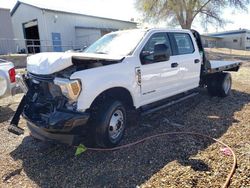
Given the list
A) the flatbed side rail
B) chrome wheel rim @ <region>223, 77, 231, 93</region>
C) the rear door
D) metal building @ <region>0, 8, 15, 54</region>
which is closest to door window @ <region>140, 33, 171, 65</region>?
the rear door

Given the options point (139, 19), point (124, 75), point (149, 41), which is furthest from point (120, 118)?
point (139, 19)

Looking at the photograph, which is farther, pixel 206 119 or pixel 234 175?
pixel 206 119

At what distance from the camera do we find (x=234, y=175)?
11.1 ft

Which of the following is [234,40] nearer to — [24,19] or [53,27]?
[53,27]

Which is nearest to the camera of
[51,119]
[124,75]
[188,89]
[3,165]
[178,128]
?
[51,119]

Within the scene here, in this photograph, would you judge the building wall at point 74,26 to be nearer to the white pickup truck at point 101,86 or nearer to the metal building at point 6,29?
the metal building at point 6,29

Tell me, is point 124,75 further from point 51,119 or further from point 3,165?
point 3,165

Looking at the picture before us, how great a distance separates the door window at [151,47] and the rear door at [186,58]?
0.31m

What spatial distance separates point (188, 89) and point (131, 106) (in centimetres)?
213

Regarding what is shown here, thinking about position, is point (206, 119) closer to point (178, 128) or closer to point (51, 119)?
point (178, 128)

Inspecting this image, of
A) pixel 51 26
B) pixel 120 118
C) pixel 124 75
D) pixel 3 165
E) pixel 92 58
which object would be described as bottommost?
pixel 3 165

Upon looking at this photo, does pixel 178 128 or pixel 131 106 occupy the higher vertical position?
pixel 131 106

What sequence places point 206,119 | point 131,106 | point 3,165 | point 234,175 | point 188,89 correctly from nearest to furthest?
point 234,175, point 3,165, point 131,106, point 206,119, point 188,89

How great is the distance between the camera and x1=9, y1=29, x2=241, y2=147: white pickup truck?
148 inches
